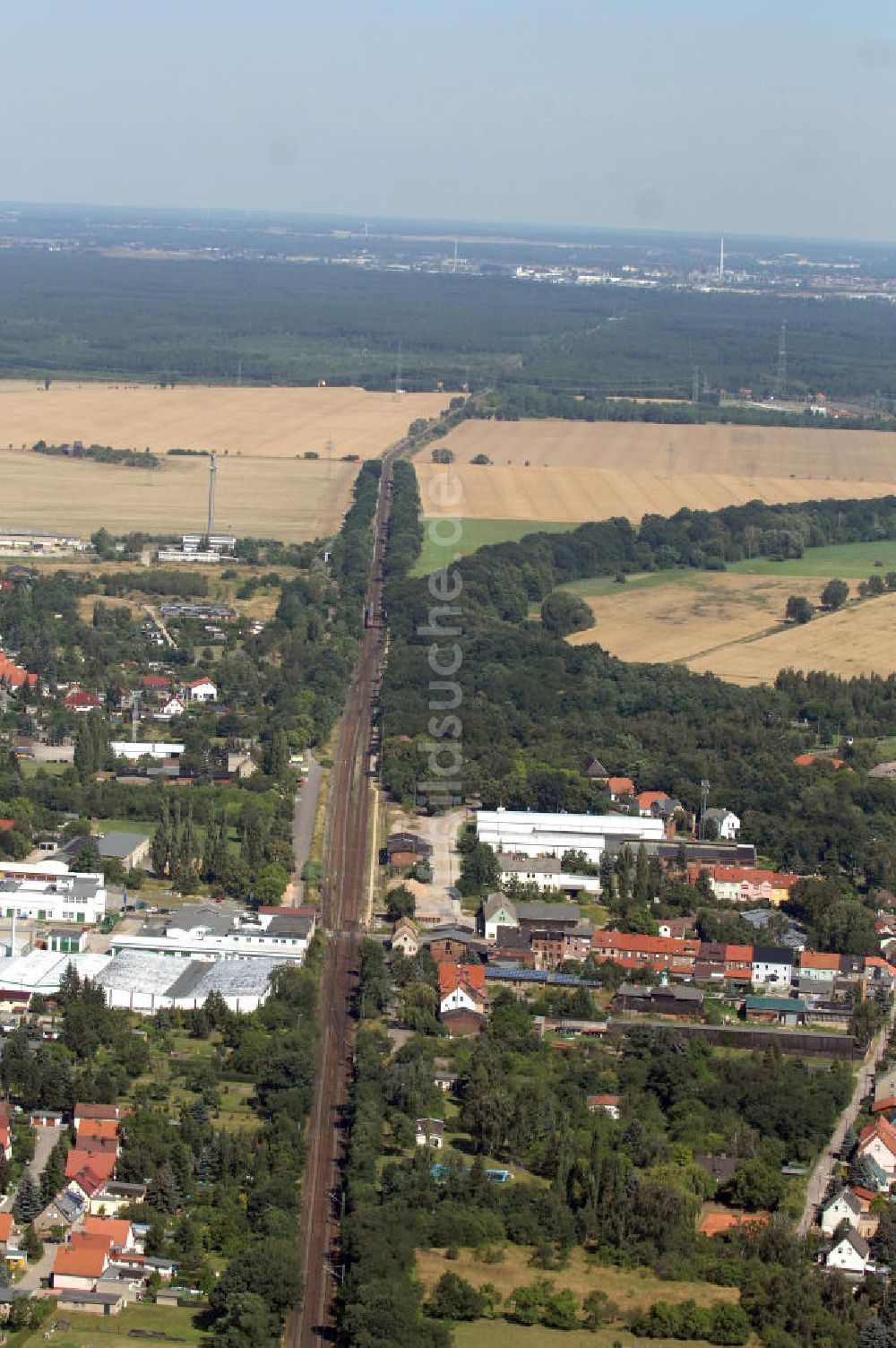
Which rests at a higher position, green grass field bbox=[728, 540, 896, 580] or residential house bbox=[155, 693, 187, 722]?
green grass field bbox=[728, 540, 896, 580]

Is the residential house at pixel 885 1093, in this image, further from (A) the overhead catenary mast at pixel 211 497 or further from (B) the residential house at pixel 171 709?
(A) the overhead catenary mast at pixel 211 497

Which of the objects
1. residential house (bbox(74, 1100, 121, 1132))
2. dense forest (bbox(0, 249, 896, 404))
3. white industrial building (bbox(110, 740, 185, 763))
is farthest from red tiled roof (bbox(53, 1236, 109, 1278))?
dense forest (bbox(0, 249, 896, 404))

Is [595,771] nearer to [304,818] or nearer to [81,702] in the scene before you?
[304,818]

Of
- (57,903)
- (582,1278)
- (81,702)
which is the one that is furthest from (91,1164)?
(81,702)

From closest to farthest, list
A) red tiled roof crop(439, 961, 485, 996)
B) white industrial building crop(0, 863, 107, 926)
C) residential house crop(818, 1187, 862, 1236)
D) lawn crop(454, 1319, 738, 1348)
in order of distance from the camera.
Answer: lawn crop(454, 1319, 738, 1348) < residential house crop(818, 1187, 862, 1236) < red tiled roof crop(439, 961, 485, 996) < white industrial building crop(0, 863, 107, 926)

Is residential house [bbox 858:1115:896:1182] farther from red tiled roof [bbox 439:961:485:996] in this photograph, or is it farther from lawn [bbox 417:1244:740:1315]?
red tiled roof [bbox 439:961:485:996]

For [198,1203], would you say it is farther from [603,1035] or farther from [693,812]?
[693,812]
